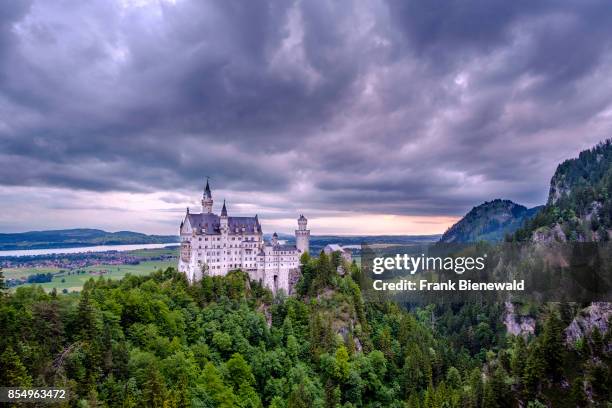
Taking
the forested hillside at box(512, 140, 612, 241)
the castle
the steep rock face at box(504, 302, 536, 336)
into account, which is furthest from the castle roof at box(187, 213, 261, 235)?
the forested hillside at box(512, 140, 612, 241)

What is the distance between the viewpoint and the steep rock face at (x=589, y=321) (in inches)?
3142

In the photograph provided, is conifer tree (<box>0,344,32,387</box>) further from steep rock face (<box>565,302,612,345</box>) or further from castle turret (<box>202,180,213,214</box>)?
steep rock face (<box>565,302,612,345</box>)

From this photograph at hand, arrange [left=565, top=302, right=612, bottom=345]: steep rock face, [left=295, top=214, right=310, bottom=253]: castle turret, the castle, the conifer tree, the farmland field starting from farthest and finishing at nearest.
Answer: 1. the farmland field
2. [left=295, top=214, right=310, bottom=253]: castle turret
3. the castle
4. [left=565, top=302, right=612, bottom=345]: steep rock face
5. the conifer tree

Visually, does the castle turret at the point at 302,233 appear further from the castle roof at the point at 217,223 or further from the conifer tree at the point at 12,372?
the conifer tree at the point at 12,372

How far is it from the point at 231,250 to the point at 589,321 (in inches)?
3063

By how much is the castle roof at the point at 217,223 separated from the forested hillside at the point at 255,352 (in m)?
11.2

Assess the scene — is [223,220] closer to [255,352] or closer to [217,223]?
[217,223]

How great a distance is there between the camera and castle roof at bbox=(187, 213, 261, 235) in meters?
91.8

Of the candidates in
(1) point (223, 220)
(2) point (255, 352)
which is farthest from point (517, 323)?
(1) point (223, 220)

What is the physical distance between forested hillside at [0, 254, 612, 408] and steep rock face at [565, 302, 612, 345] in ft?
8.74

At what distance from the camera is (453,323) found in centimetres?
15125

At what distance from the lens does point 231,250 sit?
9431cm

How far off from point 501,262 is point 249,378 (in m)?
124

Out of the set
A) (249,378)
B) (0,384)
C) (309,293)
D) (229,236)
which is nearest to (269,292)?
(309,293)
